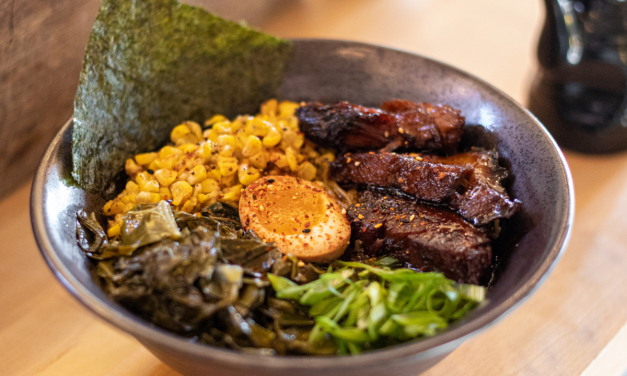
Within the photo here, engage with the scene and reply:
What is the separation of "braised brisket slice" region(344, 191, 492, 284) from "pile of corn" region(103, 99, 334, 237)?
440 mm

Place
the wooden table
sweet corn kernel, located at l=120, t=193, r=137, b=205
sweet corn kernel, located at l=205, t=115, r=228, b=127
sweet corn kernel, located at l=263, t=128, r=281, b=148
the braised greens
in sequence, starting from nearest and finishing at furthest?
the braised greens, the wooden table, sweet corn kernel, located at l=120, t=193, r=137, b=205, sweet corn kernel, located at l=263, t=128, r=281, b=148, sweet corn kernel, located at l=205, t=115, r=228, b=127

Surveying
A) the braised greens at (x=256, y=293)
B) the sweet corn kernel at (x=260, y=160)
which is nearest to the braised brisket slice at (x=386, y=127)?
the sweet corn kernel at (x=260, y=160)

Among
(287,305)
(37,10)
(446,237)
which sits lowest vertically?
(287,305)

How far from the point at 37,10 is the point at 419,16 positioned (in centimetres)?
329

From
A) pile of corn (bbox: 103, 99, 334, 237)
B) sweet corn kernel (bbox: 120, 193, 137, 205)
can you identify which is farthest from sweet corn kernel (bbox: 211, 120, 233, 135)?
sweet corn kernel (bbox: 120, 193, 137, 205)

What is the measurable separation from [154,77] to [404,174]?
135cm

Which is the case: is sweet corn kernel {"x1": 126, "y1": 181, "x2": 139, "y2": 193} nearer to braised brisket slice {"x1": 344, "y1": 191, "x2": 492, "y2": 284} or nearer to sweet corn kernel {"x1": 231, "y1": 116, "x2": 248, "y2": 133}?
sweet corn kernel {"x1": 231, "y1": 116, "x2": 248, "y2": 133}

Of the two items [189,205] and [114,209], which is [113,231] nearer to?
[114,209]

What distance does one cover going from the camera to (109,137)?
6.88ft

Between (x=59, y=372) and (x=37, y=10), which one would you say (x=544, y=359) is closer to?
(x=59, y=372)

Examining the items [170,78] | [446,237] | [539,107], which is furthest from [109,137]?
[539,107]

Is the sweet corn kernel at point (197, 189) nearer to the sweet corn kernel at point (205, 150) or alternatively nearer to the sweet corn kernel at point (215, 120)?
the sweet corn kernel at point (205, 150)

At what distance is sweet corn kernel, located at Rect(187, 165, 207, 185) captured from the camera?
2074mm

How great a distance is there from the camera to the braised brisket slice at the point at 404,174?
189 centimetres
